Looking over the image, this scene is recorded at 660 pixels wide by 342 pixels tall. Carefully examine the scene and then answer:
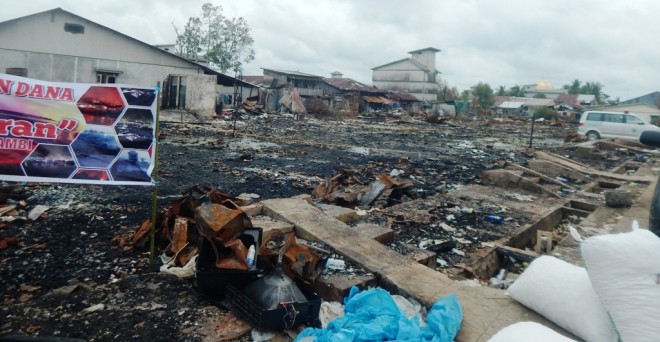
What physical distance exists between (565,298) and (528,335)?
A: 2.04 ft

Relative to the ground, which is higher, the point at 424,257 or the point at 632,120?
the point at 632,120

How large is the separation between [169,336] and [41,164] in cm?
160

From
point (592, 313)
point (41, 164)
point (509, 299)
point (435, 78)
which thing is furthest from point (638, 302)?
point (435, 78)

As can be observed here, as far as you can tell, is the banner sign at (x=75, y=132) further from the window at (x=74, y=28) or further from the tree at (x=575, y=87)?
the tree at (x=575, y=87)

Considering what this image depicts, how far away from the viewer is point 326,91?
40062 mm

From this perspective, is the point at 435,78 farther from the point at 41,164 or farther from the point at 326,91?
the point at 41,164

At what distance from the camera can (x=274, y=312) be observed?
227 centimetres

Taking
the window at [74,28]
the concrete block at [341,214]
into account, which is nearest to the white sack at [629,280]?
the concrete block at [341,214]

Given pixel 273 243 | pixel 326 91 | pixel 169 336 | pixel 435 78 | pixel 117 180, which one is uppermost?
pixel 435 78

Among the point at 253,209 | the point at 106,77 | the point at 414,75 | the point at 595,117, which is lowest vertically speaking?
the point at 253,209

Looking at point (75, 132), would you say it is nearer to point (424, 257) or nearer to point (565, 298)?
point (424, 257)

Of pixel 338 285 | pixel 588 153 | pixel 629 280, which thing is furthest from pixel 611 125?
pixel 338 285

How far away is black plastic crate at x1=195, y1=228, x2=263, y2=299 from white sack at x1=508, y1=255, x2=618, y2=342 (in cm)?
178

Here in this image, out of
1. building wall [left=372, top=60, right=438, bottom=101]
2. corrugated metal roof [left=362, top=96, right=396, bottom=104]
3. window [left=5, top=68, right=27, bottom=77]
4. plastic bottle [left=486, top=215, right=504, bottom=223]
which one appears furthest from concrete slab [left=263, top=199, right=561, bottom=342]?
building wall [left=372, top=60, right=438, bottom=101]
